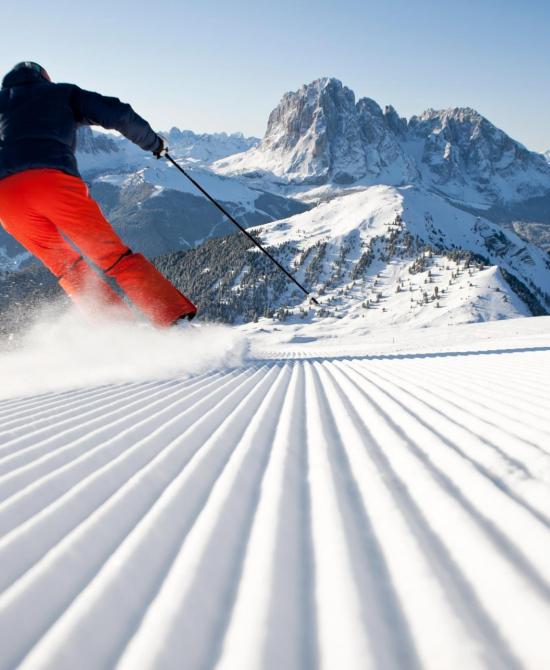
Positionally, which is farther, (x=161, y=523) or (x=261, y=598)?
(x=161, y=523)

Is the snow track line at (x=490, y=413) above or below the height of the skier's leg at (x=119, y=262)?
below

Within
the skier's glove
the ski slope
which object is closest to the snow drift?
the skier's glove

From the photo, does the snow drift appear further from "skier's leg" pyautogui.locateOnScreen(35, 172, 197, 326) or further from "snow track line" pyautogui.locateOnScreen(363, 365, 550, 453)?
"snow track line" pyautogui.locateOnScreen(363, 365, 550, 453)

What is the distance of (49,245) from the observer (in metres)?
6.48

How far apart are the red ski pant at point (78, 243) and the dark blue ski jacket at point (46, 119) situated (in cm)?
18

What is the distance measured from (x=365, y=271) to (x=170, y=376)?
105 meters

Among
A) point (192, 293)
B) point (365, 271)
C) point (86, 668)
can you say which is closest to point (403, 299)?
point (365, 271)

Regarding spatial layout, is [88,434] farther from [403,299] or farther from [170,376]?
[403,299]

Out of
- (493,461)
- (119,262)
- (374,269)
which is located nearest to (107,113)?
(119,262)

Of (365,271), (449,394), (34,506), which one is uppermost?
(365,271)

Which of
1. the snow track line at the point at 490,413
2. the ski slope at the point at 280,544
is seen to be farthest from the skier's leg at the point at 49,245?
the snow track line at the point at 490,413

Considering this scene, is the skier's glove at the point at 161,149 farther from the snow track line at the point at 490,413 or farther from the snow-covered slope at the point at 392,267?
the snow-covered slope at the point at 392,267

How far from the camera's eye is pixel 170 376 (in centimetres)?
639

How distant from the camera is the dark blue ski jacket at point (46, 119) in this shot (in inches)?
227
